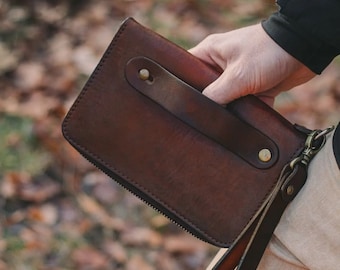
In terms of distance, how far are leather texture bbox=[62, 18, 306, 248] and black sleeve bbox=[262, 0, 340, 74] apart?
0.11 metres

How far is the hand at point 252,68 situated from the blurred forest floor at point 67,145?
1.26m

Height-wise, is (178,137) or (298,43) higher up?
(298,43)

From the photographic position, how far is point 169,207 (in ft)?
4.37

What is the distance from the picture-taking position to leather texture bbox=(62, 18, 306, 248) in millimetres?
1282

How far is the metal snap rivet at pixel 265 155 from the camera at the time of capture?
127 centimetres

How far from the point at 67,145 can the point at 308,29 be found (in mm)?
1780

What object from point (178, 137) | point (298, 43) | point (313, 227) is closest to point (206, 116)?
point (178, 137)

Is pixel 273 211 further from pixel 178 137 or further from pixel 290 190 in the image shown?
pixel 178 137

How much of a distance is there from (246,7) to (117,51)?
2.70 meters

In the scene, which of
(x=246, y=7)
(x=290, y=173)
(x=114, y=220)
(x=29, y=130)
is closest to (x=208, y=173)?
(x=290, y=173)

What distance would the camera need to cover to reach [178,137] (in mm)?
1318

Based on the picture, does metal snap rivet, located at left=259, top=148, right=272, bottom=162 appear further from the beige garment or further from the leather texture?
the beige garment

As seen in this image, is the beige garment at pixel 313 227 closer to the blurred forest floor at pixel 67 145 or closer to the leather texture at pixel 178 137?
the leather texture at pixel 178 137

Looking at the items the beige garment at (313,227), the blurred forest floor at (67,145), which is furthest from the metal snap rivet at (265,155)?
the blurred forest floor at (67,145)
